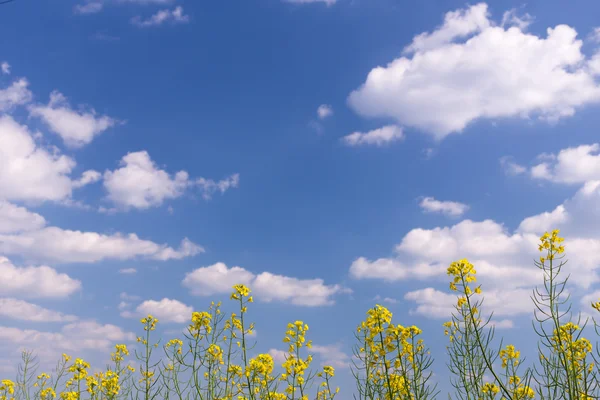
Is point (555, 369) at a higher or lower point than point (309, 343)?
lower

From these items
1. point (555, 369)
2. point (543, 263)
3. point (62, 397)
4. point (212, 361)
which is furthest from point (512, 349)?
point (62, 397)

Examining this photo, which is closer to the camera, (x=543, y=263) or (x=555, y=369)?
(x=543, y=263)

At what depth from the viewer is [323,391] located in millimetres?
5965

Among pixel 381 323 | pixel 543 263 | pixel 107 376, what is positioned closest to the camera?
pixel 381 323

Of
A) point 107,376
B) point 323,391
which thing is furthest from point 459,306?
point 107,376

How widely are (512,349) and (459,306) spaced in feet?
4.73

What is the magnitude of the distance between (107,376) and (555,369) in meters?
5.82

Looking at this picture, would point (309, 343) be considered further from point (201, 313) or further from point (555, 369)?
point (555, 369)

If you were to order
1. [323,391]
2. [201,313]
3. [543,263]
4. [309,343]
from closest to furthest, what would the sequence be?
1. [543,263]
2. [309,343]
3. [201,313]
4. [323,391]

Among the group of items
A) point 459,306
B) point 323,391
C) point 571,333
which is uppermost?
point 459,306

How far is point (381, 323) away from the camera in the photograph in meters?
3.31

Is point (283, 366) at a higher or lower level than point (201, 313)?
lower

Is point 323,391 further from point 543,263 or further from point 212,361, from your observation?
point 543,263

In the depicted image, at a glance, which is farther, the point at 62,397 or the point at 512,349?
the point at 62,397
